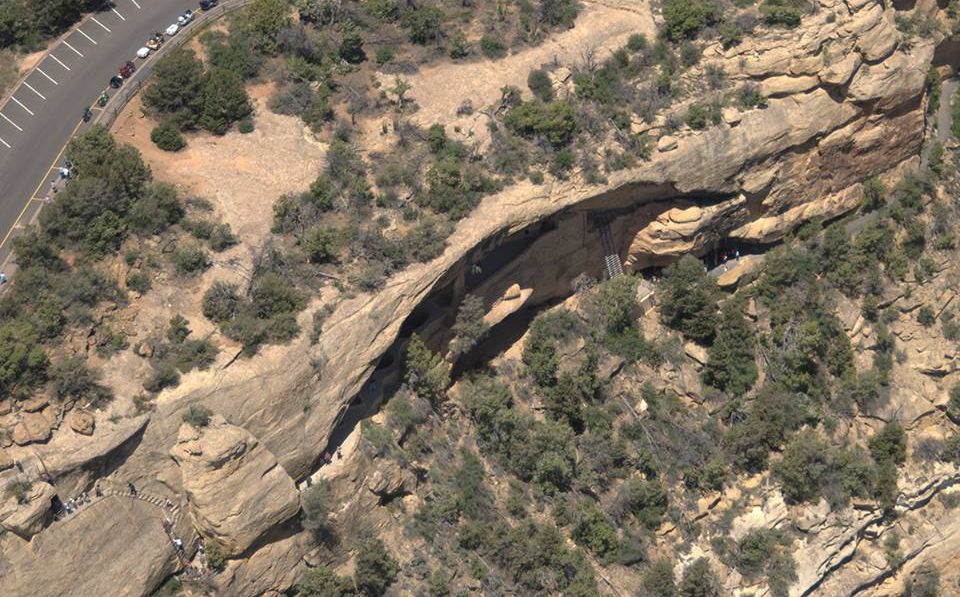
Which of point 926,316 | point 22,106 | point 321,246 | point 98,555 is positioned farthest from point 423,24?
point 98,555

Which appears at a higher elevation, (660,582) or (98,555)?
(98,555)

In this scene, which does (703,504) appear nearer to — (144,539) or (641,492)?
(641,492)

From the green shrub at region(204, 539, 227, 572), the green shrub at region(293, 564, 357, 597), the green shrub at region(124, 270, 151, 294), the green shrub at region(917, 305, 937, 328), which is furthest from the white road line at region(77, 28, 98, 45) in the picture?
the green shrub at region(917, 305, 937, 328)

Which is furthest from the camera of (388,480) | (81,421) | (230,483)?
(388,480)

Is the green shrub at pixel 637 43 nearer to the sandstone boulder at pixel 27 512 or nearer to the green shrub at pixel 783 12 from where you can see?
the green shrub at pixel 783 12

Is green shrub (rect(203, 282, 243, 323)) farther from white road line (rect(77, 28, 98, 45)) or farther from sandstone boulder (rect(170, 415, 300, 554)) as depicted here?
white road line (rect(77, 28, 98, 45))

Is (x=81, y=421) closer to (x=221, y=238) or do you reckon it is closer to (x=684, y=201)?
(x=221, y=238)

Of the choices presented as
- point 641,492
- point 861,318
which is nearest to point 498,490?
point 641,492
